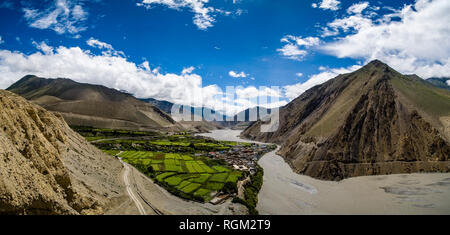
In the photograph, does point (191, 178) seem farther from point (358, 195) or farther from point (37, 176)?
point (358, 195)

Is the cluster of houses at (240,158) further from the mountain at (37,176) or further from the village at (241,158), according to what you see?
the mountain at (37,176)

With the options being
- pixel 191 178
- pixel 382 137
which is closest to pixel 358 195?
pixel 382 137

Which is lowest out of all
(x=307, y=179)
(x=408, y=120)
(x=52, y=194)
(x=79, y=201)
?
(x=307, y=179)

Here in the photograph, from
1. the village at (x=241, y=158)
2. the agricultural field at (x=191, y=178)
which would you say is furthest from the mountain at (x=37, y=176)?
the village at (x=241, y=158)

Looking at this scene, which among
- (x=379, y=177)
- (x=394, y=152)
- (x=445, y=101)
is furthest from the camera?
(x=445, y=101)
